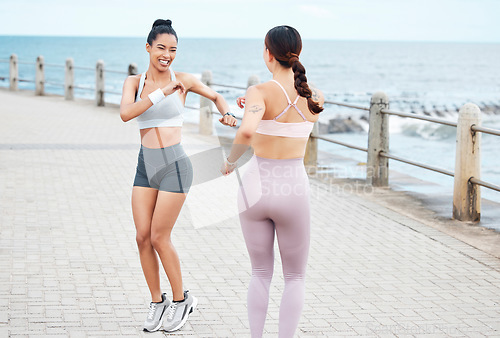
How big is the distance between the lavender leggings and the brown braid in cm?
37

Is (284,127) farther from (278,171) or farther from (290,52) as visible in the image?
(290,52)

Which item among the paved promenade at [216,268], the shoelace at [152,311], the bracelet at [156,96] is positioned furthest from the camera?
the paved promenade at [216,268]

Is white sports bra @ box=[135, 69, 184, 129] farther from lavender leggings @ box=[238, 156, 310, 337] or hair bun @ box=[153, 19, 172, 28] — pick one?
lavender leggings @ box=[238, 156, 310, 337]

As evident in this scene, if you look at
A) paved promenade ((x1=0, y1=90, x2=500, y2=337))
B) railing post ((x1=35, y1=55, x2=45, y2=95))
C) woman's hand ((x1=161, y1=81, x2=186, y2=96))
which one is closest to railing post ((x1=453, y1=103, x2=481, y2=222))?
paved promenade ((x1=0, y1=90, x2=500, y2=337))

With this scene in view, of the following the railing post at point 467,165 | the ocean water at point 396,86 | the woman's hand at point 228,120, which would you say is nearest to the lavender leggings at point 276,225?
the woman's hand at point 228,120

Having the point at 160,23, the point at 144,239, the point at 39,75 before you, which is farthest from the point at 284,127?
the point at 39,75

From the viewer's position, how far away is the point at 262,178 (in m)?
3.84

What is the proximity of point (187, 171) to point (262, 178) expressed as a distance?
2.70 ft

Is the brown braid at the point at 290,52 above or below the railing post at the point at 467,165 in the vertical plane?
above

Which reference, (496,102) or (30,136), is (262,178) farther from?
(496,102)

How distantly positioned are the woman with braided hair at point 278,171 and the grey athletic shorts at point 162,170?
2.21 ft

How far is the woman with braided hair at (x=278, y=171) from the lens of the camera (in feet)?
12.1

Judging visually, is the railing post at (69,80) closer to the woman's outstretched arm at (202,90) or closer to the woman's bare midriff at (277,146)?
the woman's outstretched arm at (202,90)

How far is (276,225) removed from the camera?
3922mm
